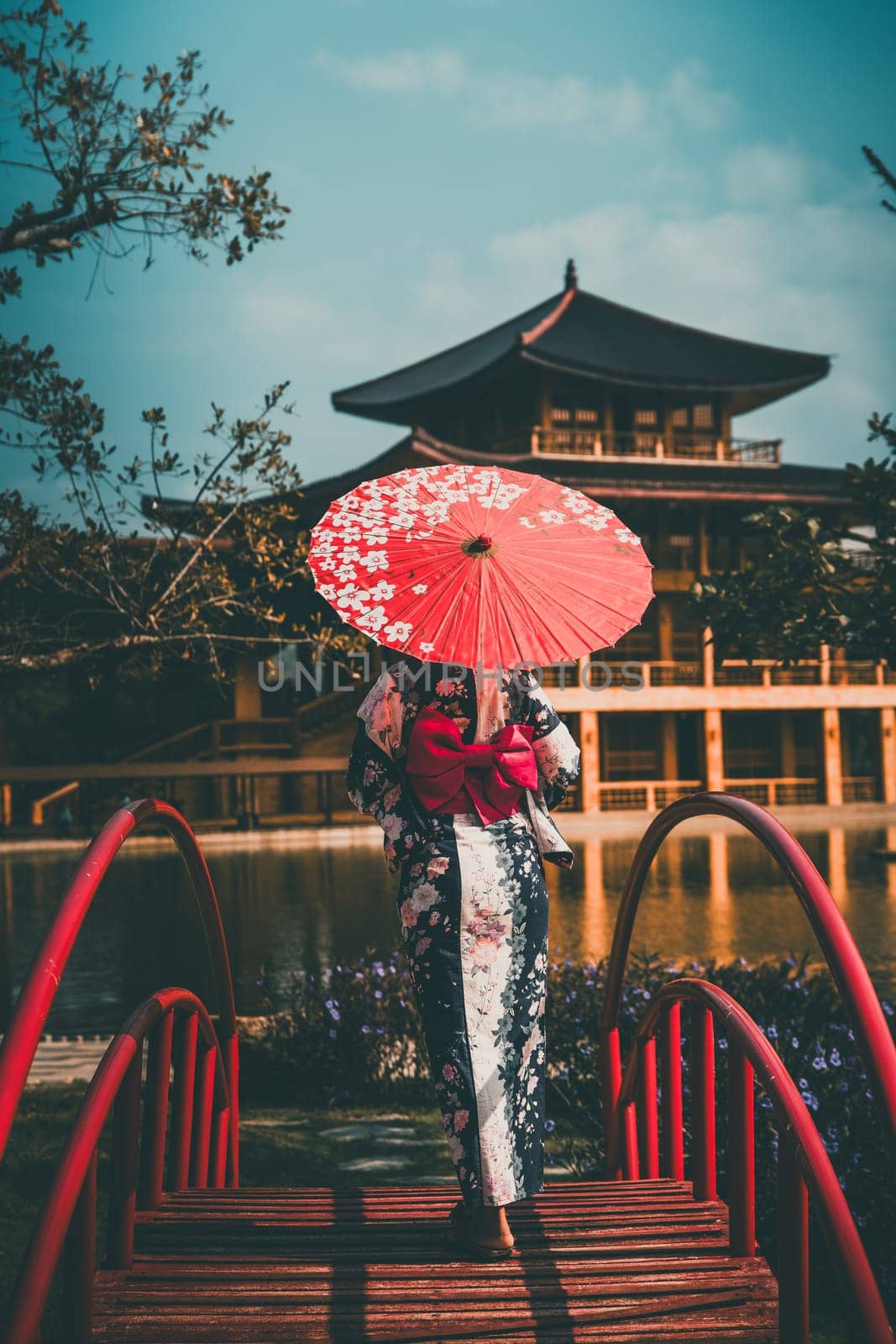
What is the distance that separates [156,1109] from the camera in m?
2.76

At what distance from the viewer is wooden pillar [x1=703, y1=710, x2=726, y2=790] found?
26406 millimetres

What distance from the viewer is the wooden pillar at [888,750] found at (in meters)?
27.2

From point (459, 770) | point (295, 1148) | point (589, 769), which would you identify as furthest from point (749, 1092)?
point (589, 769)

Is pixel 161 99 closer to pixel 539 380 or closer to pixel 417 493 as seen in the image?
pixel 417 493

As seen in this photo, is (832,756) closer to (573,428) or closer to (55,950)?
(573,428)

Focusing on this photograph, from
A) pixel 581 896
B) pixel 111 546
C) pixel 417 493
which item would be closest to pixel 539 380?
pixel 581 896

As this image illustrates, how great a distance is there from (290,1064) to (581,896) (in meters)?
8.66

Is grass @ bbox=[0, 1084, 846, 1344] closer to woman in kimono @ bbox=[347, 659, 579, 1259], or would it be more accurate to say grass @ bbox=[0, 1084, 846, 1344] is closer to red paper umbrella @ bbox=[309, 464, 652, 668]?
woman in kimono @ bbox=[347, 659, 579, 1259]

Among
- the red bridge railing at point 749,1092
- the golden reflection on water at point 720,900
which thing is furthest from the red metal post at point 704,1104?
the golden reflection on water at point 720,900

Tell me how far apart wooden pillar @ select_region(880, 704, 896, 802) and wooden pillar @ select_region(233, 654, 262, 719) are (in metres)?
14.6

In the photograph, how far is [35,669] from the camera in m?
4.91

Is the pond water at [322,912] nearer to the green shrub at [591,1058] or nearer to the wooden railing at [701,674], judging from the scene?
the green shrub at [591,1058]

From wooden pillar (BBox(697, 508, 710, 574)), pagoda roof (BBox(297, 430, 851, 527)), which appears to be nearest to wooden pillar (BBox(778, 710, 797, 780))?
wooden pillar (BBox(697, 508, 710, 574))

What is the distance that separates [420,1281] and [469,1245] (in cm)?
31
